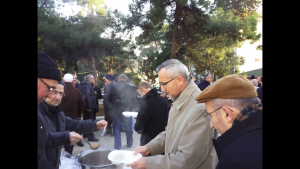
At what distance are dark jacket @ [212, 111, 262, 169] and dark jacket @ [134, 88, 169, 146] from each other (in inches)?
81.2

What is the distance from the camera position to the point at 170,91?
6.39 feet

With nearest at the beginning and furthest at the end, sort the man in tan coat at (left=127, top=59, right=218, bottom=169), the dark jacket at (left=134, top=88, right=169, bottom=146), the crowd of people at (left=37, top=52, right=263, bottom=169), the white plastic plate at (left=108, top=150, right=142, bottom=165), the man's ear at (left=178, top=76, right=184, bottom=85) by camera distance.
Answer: the crowd of people at (left=37, top=52, right=263, bottom=169) → the man in tan coat at (left=127, top=59, right=218, bottom=169) → the white plastic plate at (left=108, top=150, right=142, bottom=165) → the man's ear at (left=178, top=76, right=184, bottom=85) → the dark jacket at (left=134, top=88, right=169, bottom=146)

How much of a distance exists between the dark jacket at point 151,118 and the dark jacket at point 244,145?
2063 millimetres

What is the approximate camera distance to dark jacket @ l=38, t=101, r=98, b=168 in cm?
163

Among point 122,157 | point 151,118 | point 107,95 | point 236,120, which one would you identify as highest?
point 236,120

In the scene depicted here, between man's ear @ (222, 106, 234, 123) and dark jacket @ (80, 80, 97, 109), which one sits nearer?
man's ear @ (222, 106, 234, 123)

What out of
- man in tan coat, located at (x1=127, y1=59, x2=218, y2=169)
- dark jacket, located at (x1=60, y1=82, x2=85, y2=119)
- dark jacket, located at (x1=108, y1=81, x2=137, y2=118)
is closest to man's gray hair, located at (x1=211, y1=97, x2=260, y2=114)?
man in tan coat, located at (x1=127, y1=59, x2=218, y2=169)

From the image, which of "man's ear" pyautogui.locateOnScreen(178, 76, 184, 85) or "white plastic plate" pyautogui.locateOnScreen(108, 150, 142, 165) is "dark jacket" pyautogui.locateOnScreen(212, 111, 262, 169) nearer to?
"man's ear" pyautogui.locateOnScreen(178, 76, 184, 85)

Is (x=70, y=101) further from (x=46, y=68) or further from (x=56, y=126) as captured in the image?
(x=46, y=68)

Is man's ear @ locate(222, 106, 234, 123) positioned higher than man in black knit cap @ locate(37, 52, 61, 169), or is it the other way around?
man in black knit cap @ locate(37, 52, 61, 169)

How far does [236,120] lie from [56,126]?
6.01 ft

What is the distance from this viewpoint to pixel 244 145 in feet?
2.64

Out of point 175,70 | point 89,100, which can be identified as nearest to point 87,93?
point 89,100
